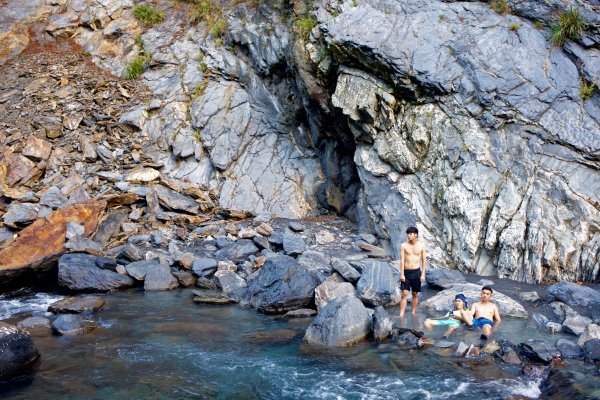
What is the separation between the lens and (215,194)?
17.1 metres

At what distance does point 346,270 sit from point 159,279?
448cm

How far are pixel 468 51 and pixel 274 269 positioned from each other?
24.8 feet

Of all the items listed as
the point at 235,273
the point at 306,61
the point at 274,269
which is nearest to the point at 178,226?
the point at 235,273

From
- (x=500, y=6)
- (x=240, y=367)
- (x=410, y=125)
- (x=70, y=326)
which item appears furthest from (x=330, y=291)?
(x=500, y=6)

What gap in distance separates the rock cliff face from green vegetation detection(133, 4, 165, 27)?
4519 millimetres

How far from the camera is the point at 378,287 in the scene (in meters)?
9.95

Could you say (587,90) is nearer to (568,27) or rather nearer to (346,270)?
(568,27)

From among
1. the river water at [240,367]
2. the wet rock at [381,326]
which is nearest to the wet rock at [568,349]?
the river water at [240,367]

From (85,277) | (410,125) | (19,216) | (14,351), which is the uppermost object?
(410,125)

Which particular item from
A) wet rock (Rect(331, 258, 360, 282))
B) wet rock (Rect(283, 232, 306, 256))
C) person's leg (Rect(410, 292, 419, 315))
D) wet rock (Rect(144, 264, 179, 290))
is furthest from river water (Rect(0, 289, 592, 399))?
wet rock (Rect(283, 232, 306, 256))

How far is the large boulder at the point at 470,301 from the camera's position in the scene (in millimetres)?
9094

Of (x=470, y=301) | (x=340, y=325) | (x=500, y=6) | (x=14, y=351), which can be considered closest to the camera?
(x=14, y=351)

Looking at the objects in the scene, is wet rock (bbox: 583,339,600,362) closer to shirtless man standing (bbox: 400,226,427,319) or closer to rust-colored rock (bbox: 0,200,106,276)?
shirtless man standing (bbox: 400,226,427,319)

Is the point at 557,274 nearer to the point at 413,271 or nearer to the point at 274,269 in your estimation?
the point at 413,271
